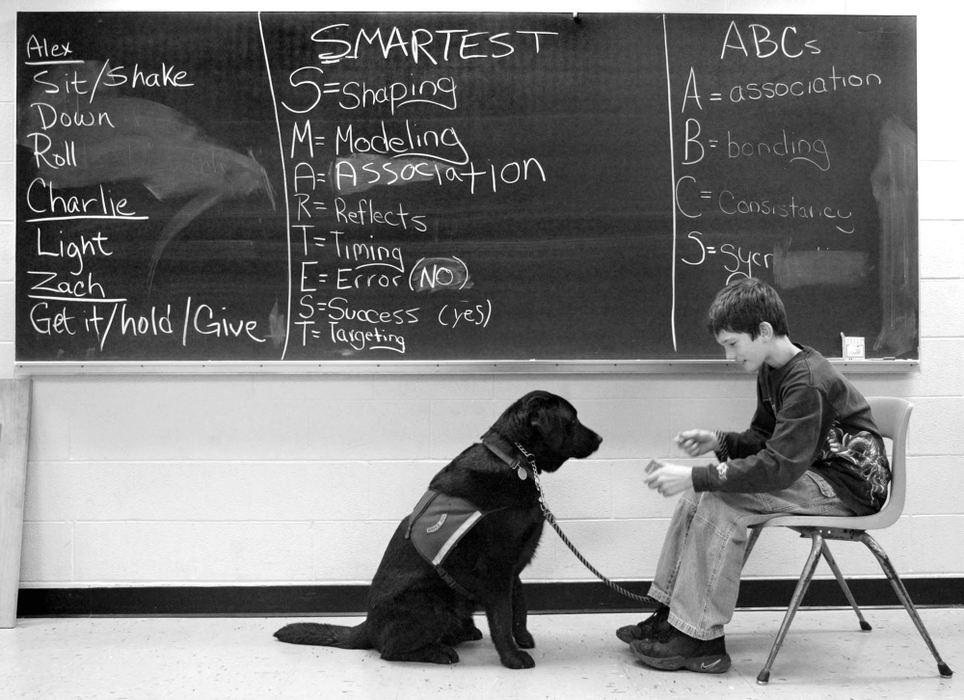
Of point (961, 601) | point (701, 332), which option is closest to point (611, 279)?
point (701, 332)

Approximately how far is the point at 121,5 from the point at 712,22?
82.2 inches

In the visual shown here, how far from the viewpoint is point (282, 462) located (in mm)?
3064

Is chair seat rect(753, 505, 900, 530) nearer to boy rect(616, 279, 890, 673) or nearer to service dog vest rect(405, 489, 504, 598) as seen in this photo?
boy rect(616, 279, 890, 673)

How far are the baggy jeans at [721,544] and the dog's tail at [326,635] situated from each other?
3.03 ft

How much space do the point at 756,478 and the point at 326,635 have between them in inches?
53.8

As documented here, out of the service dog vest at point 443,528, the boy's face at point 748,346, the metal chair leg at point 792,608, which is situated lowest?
the metal chair leg at point 792,608

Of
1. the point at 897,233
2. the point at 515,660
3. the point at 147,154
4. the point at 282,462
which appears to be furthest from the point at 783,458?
the point at 147,154

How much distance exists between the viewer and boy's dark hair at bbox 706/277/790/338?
244 centimetres

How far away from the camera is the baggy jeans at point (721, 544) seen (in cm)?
240

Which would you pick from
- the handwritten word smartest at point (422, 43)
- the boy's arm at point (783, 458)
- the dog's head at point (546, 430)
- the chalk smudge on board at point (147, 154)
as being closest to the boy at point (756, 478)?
the boy's arm at point (783, 458)

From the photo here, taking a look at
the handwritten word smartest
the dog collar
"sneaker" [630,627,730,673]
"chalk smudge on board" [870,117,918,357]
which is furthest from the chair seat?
the handwritten word smartest

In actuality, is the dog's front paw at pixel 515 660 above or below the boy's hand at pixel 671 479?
below

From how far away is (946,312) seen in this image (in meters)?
3.14

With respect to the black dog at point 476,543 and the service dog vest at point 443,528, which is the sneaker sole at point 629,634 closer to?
the black dog at point 476,543
